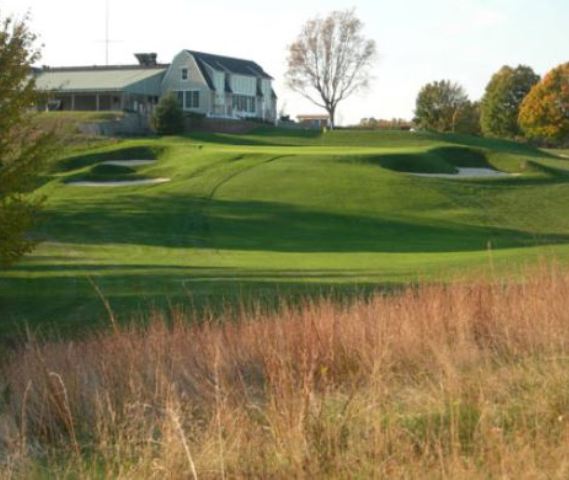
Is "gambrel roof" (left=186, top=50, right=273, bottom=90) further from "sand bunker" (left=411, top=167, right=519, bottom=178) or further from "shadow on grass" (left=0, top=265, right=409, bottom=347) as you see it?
"shadow on grass" (left=0, top=265, right=409, bottom=347)

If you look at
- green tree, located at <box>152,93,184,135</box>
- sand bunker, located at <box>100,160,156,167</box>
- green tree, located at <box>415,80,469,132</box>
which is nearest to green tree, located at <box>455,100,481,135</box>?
green tree, located at <box>415,80,469,132</box>

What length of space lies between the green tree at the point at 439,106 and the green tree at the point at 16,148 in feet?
309

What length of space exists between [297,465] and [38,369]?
4124 mm

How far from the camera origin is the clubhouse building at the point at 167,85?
8925 cm

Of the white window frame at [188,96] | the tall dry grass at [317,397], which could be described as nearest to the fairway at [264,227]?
the tall dry grass at [317,397]

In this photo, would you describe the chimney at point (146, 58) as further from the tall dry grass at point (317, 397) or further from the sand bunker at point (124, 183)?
the tall dry grass at point (317, 397)

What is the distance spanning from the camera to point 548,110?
333 ft

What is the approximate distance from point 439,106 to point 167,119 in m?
49.7

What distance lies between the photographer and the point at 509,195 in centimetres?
4612

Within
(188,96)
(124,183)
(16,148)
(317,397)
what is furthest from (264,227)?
(188,96)

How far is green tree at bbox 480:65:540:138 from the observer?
4409 inches

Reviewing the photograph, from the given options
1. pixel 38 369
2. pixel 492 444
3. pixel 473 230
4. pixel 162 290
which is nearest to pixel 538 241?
pixel 473 230

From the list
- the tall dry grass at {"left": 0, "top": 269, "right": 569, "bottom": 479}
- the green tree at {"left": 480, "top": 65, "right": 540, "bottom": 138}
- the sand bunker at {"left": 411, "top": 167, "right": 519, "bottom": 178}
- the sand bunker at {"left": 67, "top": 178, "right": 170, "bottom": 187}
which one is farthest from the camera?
the green tree at {"left": 480, "top": 65, "right": 540, "bottom": 138}

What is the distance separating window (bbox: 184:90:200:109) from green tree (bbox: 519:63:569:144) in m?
29.9
